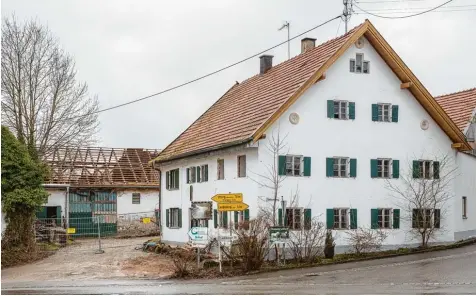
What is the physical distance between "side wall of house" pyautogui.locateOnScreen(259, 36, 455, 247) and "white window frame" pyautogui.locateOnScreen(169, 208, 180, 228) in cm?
970

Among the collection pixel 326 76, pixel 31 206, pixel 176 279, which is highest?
pixel 326 76

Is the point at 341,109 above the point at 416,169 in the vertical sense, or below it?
above

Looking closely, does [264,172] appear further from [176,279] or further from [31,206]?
[31,206]

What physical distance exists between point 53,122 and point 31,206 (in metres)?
10.9

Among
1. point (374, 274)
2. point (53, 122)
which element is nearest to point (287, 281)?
point (374, 274)

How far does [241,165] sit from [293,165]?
7.31 feet

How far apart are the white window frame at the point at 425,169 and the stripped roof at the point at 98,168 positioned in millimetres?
23032

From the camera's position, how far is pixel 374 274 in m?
23.2

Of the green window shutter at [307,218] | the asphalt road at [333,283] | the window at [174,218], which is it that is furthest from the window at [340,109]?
the window at [174,218]

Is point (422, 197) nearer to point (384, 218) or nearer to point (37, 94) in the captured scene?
point (384, 218)

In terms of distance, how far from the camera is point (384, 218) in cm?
3184

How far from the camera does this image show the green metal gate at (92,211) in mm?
48625

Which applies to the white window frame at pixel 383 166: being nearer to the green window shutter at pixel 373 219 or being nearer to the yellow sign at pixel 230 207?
the green window shutter at pixel 373 219

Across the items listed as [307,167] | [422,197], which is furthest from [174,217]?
[422,197]
